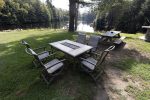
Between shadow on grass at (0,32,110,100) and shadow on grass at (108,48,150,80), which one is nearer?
shadow on grass at (0,32,110,100)

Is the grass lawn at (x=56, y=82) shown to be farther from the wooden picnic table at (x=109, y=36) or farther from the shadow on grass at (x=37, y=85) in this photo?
the wooden picnic table at (x=109, y=36)

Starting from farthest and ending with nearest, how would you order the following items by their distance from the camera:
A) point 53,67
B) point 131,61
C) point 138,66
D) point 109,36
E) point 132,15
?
point 132,15
point 109,36
point 131,61
point 138,66
point 53,67

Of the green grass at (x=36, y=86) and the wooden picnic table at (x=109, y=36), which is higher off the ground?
the wooden picnic table at (x=109, y=36)

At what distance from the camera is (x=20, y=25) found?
39000mm

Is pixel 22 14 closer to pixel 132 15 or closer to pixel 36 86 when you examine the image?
pixel 132 15

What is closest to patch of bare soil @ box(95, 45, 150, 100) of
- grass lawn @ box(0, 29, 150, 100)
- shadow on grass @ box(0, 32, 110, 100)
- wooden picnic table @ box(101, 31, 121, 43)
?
grass lawn @ box(0, 29, 150, 100)

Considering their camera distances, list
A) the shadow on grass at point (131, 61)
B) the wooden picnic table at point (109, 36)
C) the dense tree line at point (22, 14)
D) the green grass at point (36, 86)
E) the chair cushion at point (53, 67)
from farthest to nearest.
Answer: the dense tree line at point (22, 14) → the wooden picnic table at point (109, 36) → the shadow on grass at point (131, 61) → the chair cushion at point (53, 67) → the green grass at point (36, 86)

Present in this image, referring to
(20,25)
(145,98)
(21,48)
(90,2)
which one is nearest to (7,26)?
(20,25)

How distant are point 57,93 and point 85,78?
1107 mm

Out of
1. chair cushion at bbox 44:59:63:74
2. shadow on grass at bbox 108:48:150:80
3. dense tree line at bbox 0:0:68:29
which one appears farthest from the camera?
dense tree line at bbox 0:0:68:29

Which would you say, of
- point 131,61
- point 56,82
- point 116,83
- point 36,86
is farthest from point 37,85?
point 131,61

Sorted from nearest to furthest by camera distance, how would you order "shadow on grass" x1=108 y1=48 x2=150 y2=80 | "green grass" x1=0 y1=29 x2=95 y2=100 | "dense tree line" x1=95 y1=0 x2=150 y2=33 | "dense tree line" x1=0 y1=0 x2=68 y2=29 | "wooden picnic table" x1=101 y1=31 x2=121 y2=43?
"green grass" x1=0 y1=29 x2=95 y2=100
"shadow on grass" x1=108 y1=48 x2=150 y2=80
"wooden picnic table" x1=101 y1=31 x2=121 y2=43
"dense tree line" x1=95 y1=0 x2=150 y2=33
"dense tree line" x1=0 y1=0 x2=68 y2=29

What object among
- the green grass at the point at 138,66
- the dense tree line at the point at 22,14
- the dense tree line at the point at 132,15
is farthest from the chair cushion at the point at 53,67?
the dense tree line at the point at 22,14

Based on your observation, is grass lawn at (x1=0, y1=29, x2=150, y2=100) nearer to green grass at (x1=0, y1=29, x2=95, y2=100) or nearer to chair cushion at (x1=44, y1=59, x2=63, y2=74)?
green grass at (x1=0, y1=29, x2=95, y2=100)
